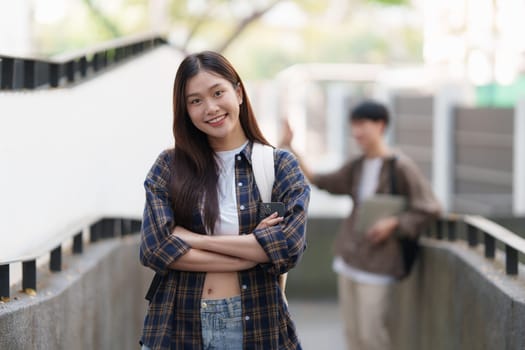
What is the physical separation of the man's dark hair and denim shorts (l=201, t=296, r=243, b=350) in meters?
3.57

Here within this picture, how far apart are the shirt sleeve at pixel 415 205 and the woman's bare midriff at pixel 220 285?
330 centimetres

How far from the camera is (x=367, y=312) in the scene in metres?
7.05

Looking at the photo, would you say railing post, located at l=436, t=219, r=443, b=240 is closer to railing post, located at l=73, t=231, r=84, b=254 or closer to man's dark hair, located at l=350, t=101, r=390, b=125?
man's dark hair, located at l=350, t=101, r=390, b=125

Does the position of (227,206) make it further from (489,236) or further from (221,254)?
(489,236)

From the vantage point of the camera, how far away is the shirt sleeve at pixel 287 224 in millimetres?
3795

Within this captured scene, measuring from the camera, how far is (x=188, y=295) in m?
3.80

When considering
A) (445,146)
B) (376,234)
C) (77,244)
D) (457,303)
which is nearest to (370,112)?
(376,234)

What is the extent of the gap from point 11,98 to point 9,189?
1.35 ft

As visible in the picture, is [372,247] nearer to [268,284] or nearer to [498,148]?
[268,284]

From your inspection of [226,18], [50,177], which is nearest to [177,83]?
[50,177]

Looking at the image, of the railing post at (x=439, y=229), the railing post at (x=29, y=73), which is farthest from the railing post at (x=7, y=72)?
the railing post at (x=439, y=229)

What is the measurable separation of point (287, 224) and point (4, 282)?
3.91 feet

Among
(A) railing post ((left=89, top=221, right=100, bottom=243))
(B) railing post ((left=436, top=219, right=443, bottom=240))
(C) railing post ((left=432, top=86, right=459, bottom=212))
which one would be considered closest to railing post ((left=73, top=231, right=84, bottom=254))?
(A) railing post ((left=89, top=221, right=100, bottom=243))

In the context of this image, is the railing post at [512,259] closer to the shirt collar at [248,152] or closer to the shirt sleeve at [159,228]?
the shirt collar at [248,152]
